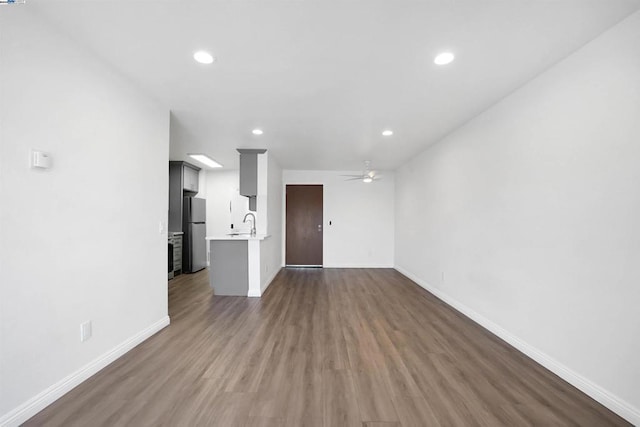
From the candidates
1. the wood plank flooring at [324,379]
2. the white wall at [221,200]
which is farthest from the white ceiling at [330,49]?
the white wall at [221,200]

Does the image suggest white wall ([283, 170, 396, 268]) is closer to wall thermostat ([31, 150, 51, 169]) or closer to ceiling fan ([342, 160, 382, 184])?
ceiling fan ([342, 160, 382, 184])

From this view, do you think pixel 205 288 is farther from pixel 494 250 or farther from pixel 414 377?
pixel 494 250

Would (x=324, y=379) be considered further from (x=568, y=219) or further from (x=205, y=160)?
(x=205, y=160)

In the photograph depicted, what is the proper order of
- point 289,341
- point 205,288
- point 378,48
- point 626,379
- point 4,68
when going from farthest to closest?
1. point 205,288
2. point 289,341
3. point 378,48
4. point 626,379
5. point 4,68

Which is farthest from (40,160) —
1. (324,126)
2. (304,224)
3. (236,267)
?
(304,224)

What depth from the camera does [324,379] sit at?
1.87 metres

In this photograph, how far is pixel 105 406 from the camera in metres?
1.60

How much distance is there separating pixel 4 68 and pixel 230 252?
2.95 meters

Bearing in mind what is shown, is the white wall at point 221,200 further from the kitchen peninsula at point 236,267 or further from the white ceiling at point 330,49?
the white ceiling at point 330,49

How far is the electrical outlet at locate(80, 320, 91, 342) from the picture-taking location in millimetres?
1812

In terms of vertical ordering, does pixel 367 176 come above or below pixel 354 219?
above

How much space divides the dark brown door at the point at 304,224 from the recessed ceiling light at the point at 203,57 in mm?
4410

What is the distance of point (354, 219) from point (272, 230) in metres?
2.23

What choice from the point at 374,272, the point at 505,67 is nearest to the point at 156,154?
the point at 505,67
